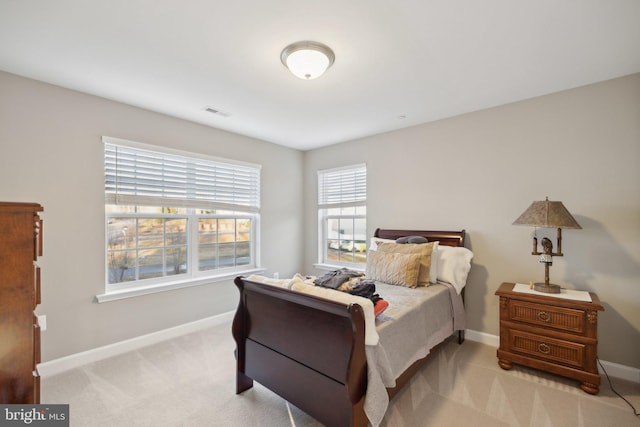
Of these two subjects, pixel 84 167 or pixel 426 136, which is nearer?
pixel 84 167

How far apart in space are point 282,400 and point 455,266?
2.04 metres

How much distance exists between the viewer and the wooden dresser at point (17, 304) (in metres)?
1.26

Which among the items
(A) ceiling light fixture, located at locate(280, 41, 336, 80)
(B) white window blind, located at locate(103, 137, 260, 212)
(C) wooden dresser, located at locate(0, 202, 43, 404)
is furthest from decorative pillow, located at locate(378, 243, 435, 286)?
(C) wooden dresser, located at locate(0, 202, 43, 404)

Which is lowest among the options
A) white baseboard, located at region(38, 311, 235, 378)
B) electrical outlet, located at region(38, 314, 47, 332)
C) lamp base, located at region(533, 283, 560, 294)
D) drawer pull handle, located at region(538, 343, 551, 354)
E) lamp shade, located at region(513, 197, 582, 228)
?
white baseboard, located at region(38, 311, 235, 378)

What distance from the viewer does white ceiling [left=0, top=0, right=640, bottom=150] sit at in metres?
1.65

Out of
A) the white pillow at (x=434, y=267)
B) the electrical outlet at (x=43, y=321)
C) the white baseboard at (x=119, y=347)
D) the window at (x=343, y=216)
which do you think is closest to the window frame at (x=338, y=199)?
the window at (x=343, y=216)

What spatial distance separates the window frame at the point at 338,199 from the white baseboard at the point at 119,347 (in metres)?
1.82

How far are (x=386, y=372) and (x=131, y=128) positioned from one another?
3237mm

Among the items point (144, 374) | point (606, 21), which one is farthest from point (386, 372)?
point (606, 21)

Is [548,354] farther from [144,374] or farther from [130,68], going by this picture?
[130,68]

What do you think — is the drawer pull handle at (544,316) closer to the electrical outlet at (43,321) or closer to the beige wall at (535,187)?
the beige wall at (535,187)

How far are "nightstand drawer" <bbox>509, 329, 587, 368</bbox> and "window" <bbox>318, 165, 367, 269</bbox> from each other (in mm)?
2055

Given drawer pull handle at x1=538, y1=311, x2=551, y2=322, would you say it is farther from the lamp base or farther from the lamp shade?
the lamp shade

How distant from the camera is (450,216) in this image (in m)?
3.35
